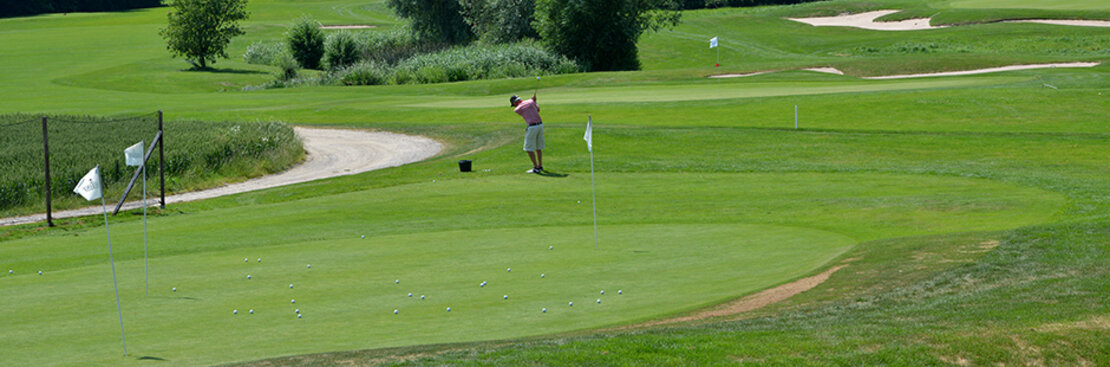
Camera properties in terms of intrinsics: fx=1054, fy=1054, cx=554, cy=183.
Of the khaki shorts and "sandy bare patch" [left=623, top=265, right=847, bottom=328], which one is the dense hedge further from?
"sandy bare patch" [left=623, top=265, right=847, bottom=328]

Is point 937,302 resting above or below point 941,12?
below

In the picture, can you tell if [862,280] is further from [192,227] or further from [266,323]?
[192,227]

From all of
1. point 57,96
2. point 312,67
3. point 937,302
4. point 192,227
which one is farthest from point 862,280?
point 312,67

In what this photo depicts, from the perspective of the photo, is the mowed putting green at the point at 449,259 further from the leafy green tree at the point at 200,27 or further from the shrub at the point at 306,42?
the shrub at the point at 306,42

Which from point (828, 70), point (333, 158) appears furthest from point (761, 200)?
point (828, 70)

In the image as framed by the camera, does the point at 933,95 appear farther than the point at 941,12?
No

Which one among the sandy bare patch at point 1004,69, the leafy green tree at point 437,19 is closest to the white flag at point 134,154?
the sandy bare patch at point 1004,69

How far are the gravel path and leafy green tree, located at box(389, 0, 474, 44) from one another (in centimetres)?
3872

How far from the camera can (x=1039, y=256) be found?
497 inches

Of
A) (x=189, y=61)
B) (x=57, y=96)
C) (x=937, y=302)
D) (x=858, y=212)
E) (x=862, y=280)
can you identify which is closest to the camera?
(x=937, y=302)

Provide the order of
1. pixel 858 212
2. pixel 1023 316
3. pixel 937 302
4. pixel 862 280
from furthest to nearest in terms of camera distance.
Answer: pixel 858 212
pixel 862 280
pixel 937 302
pixel 1023 316

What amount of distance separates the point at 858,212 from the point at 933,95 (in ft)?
59.3

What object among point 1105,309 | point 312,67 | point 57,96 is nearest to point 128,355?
point 1105,309

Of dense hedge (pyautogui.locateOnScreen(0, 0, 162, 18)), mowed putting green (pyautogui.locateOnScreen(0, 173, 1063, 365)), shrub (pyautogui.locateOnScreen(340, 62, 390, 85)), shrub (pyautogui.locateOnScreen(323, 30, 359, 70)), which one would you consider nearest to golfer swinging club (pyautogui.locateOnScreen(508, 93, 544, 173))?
mowed putting green (pyautogui.locateOnScreen(0, 173, 1063, 365))
